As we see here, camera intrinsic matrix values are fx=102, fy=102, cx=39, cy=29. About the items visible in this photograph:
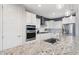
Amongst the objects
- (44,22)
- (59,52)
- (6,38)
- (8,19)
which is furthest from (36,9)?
(59,52)

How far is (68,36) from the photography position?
1.54m

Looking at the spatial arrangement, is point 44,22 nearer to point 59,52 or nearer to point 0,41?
point 59,52

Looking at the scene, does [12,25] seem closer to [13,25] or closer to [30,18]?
[13,25]

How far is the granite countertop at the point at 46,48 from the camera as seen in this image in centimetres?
150

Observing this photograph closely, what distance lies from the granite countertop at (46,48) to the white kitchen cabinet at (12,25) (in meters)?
0.09

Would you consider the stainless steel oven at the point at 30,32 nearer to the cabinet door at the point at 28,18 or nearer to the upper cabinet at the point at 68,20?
the cabinet door at the point at 28,18

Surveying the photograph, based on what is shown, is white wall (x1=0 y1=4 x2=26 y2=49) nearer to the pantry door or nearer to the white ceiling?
the pantry door

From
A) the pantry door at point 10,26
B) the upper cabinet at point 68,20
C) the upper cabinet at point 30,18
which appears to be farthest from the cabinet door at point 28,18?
the upper cabinet at point 68,20

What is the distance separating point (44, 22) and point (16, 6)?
0.49 meters

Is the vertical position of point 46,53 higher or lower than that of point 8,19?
lower

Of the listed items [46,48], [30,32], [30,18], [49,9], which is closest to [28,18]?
[30,18]

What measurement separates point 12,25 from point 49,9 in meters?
0.60
